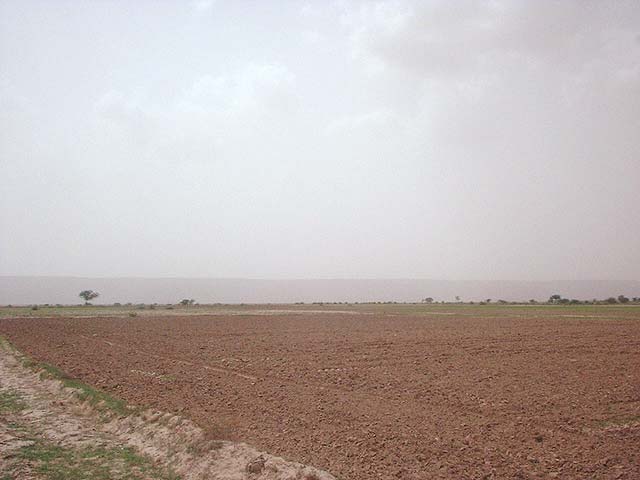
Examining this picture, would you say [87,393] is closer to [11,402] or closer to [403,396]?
[11,402]

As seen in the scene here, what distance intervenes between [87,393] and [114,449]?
197 inches

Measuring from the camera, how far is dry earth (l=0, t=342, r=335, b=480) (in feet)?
28.7

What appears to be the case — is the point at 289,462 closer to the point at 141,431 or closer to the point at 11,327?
the point at 141,431

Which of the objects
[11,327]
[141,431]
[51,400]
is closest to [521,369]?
[141,431]

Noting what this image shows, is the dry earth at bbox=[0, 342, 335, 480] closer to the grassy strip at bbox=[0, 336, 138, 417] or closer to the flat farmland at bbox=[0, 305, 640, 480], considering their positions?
the grassy strip at bbox=[0, 336, 138, 417]

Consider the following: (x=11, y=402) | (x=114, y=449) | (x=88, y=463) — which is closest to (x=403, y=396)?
(x=114, y=449)

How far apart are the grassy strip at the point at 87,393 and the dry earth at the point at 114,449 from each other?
69mm

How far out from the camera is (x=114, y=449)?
10523 millimetres

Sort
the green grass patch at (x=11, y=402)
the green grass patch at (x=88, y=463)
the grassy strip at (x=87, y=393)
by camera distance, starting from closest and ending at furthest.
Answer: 1. the green grass patch at (x=88, y=463)
2. the grassy strip at (x=87, y=393)
3. the green grass patch at (x=11, y=402)

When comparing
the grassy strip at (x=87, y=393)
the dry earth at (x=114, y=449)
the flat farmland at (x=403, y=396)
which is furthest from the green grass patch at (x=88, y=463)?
the grassy strip at (x=87, y=393)

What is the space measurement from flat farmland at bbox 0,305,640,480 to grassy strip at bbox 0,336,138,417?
424 millimetres

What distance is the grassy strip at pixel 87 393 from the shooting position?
1300 cm

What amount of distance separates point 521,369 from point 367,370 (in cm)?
619

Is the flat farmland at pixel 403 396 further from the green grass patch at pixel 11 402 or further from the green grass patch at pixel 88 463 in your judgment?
the green grass patch at pixel 11 402
